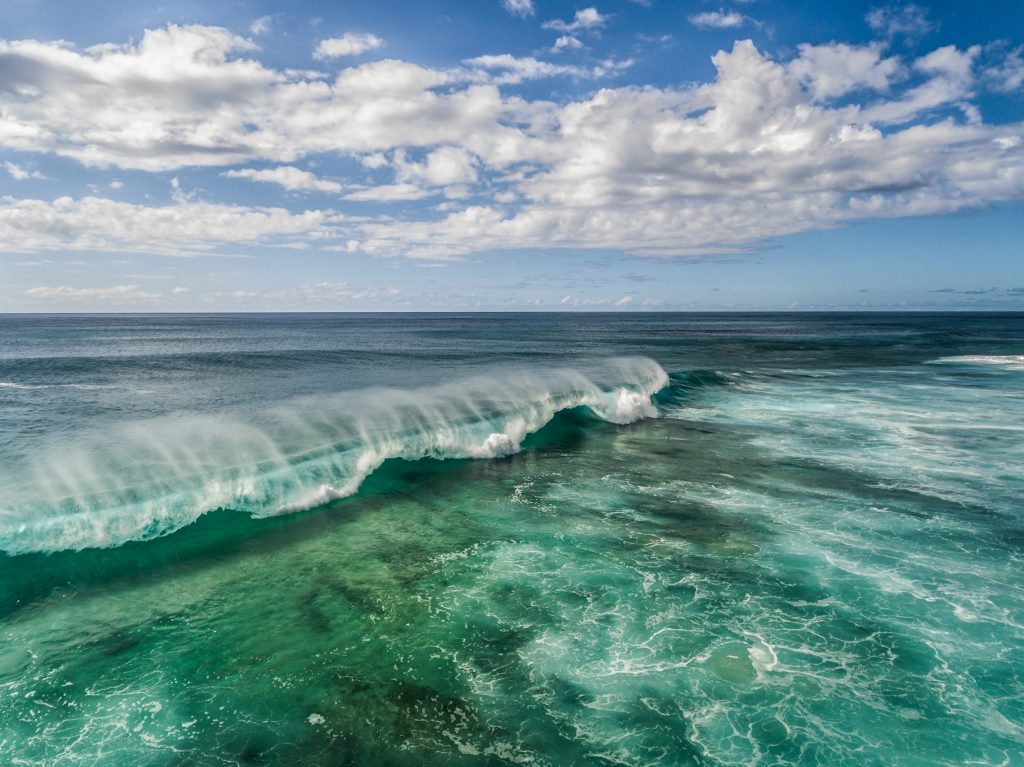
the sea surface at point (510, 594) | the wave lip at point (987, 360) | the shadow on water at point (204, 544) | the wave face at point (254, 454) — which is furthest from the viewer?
the wave lip at point (987, 360)

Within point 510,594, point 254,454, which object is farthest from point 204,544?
point 510,594

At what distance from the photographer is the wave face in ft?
46.5

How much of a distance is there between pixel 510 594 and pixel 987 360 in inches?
2502

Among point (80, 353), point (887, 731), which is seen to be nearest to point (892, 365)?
point (887, 731)

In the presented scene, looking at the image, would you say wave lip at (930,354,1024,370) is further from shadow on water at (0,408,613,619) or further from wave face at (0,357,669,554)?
shadow on water at (0,408,613,619)

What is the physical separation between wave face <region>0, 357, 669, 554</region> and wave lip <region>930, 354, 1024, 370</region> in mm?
36904

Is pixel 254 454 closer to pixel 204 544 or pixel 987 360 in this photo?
pixel 204 544

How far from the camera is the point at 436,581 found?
1161 centimetres

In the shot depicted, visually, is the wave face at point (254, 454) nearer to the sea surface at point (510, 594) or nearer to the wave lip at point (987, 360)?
the sea surface at point (510, 594)

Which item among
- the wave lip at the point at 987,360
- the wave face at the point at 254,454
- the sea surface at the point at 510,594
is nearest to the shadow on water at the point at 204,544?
the sea surface at the point at 510,594

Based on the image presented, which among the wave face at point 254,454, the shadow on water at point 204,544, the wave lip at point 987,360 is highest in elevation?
the wave lip at point 987,360

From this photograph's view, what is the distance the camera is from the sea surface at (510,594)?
7.48 metres

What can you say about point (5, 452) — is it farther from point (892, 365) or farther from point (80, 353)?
point (892, 365)

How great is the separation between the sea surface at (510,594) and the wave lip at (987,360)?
32.3 metres
